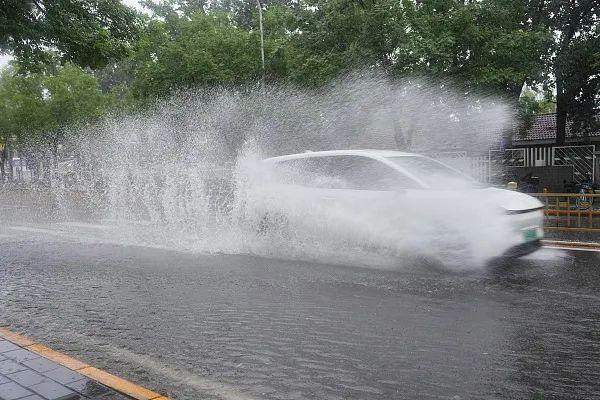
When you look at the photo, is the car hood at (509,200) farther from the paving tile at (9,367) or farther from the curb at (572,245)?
the paving tile at (9,367)

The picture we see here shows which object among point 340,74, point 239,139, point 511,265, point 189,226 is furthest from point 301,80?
point 511,265

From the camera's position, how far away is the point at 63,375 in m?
3.80

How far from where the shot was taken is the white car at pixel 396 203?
707 centimetres

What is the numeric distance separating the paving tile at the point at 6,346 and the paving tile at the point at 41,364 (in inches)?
15.0

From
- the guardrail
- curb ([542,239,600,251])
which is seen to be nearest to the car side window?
curb ([542,239,600,251])

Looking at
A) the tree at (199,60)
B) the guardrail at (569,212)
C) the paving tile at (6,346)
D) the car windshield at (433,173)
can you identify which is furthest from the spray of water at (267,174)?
the paving tile at (6,346)

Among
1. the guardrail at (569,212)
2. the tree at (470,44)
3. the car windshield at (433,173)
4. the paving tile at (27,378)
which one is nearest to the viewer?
the paving tile at (27,378)

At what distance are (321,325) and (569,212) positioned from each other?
9.26 meters

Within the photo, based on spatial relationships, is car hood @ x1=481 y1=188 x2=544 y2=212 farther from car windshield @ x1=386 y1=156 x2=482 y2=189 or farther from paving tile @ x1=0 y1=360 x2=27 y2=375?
paving tile @ x1=0 y1=360 x2=27 y2=375

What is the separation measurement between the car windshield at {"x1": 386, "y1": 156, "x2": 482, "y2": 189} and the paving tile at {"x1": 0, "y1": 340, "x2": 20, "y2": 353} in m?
5.23

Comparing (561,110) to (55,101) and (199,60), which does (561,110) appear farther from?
(55,101)

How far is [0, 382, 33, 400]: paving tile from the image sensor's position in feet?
11.3

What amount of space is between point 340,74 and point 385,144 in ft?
14.5

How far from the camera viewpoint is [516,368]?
4047mm
